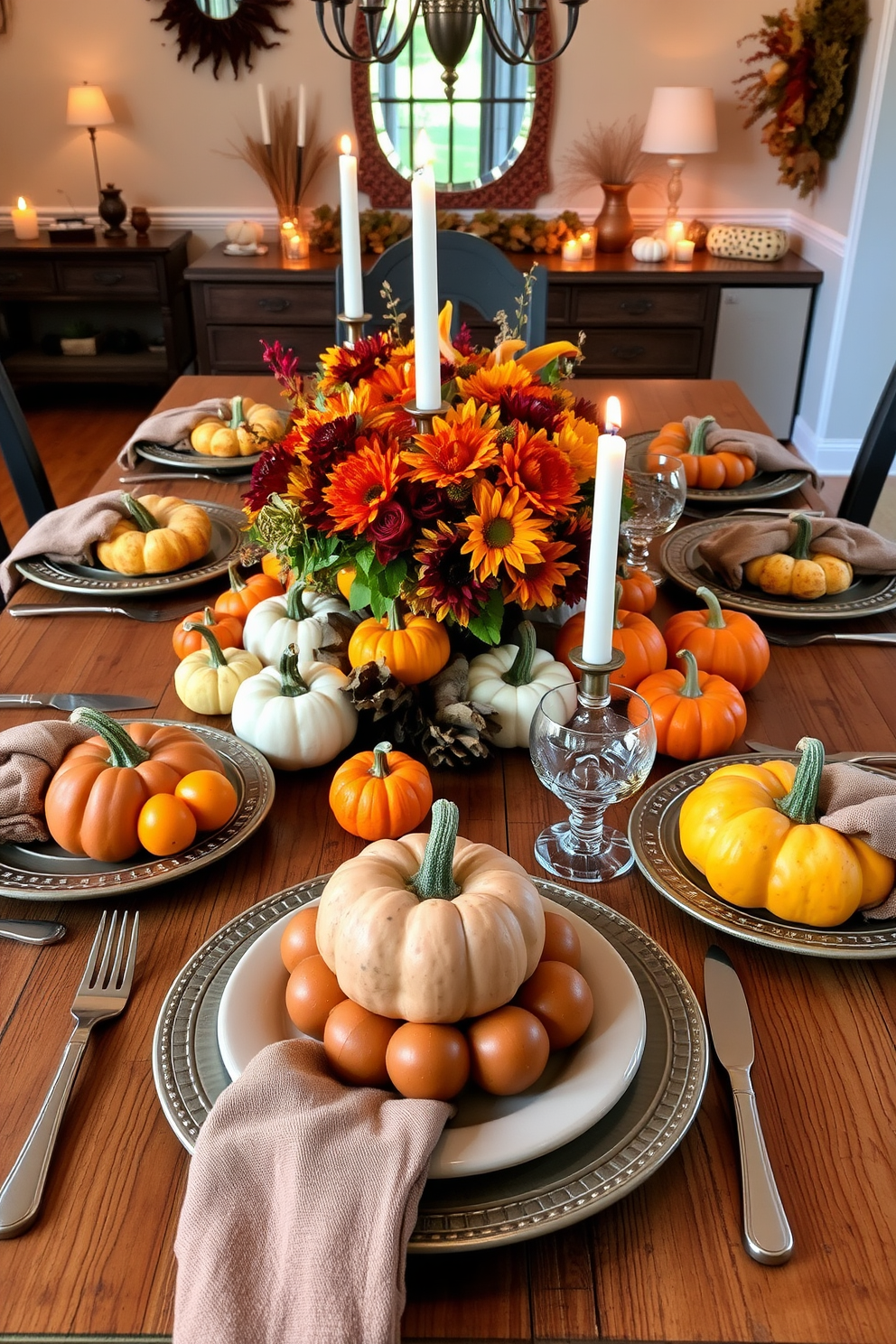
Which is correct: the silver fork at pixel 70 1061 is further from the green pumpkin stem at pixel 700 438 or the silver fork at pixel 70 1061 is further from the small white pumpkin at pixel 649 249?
the small white pumpkin at pixel 649 249

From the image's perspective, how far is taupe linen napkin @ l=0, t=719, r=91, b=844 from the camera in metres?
0.92

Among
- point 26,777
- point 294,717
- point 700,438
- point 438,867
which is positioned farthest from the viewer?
point 700,438

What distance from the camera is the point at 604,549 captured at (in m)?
0.82

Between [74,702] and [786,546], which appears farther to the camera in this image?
[786,546]

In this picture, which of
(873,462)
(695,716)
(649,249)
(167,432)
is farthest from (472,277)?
(649,249)

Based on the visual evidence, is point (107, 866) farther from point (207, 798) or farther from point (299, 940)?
point (299, 940)

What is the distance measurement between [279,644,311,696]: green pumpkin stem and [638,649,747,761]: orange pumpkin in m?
0.34

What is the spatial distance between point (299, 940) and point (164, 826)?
213 millimetres

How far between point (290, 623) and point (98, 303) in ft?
13.8

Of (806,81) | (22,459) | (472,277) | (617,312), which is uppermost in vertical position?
(806,81)

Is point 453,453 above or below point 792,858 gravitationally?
above

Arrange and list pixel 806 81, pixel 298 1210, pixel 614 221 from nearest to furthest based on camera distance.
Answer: pixel 298 1210 → pixel 806 81 → pixel 614 221

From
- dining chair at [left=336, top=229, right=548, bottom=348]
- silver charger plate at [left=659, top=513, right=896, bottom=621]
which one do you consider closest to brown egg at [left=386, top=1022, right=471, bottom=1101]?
silver charger plate at [left=659, top=513, right=896, bottom=621]

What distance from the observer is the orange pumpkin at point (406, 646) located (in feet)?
3.51
